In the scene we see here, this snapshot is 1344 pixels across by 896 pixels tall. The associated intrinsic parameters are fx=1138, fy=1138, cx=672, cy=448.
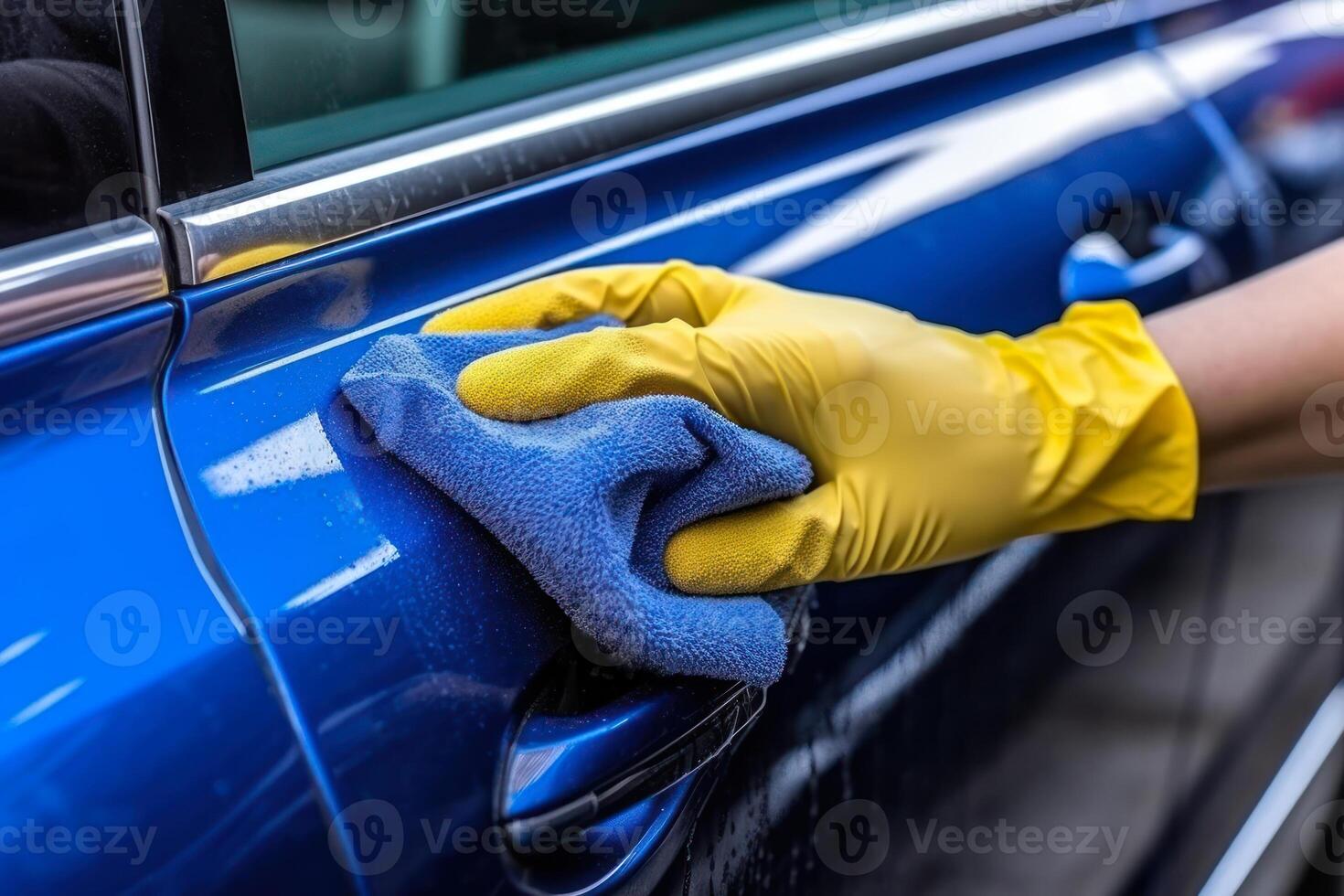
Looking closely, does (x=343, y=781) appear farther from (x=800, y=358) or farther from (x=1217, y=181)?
(x=1217, y=181)

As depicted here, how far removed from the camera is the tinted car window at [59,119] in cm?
73

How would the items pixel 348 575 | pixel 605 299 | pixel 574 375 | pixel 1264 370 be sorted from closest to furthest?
pixel 348 575 < pixel 574 375 < pixel 605 299 < pixel 1264 370

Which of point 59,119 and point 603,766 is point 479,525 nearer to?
point 603,766

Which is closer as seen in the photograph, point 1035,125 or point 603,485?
point 603,485

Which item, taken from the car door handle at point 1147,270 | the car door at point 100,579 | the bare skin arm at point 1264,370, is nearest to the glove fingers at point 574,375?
the car door at point 100,579

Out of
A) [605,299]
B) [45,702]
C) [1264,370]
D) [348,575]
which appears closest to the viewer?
[45,702]

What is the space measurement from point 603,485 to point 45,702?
1.08 ft

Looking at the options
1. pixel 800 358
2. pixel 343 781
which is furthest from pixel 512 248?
pixel 343 781

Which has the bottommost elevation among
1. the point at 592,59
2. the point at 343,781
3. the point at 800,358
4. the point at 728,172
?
the point at 343,781

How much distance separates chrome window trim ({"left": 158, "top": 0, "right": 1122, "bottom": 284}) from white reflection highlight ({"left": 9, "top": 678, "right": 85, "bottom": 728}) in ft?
1.04

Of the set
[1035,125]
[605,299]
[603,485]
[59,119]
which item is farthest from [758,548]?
[1035,125]

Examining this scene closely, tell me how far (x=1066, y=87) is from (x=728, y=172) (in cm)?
56

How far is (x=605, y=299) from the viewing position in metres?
0.97

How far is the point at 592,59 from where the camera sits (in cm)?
115
